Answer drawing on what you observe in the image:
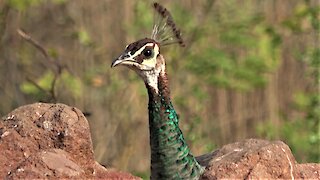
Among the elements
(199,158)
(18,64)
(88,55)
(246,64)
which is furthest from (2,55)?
(199,158)

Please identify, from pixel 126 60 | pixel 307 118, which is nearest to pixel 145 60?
pixel 126 60

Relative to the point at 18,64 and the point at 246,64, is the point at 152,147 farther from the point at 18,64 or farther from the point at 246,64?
the point at 18,64

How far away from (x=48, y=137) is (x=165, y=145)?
1.45 feet

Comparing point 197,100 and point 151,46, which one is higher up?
point 151,46

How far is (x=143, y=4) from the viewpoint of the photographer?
667 cm

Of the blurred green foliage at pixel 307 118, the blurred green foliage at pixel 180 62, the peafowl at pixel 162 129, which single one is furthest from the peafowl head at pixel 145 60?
the blurred green foliage at pixel 307 118

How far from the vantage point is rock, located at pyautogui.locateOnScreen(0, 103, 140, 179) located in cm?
337

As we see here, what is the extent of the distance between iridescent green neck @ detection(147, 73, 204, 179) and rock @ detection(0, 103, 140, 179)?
8.6 inches

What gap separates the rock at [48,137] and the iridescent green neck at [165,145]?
22 centimetres

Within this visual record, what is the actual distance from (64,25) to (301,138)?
2.28m

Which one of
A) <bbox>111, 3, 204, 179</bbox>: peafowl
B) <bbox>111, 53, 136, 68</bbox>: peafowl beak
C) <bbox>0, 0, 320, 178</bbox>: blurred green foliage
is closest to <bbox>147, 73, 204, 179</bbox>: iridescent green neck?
<bbox>111, 3, 204, 179</bbox>: peafowl

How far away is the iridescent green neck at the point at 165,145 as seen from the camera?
3301 mm

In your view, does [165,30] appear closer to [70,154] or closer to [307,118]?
[70,154]

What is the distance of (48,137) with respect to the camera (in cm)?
343
